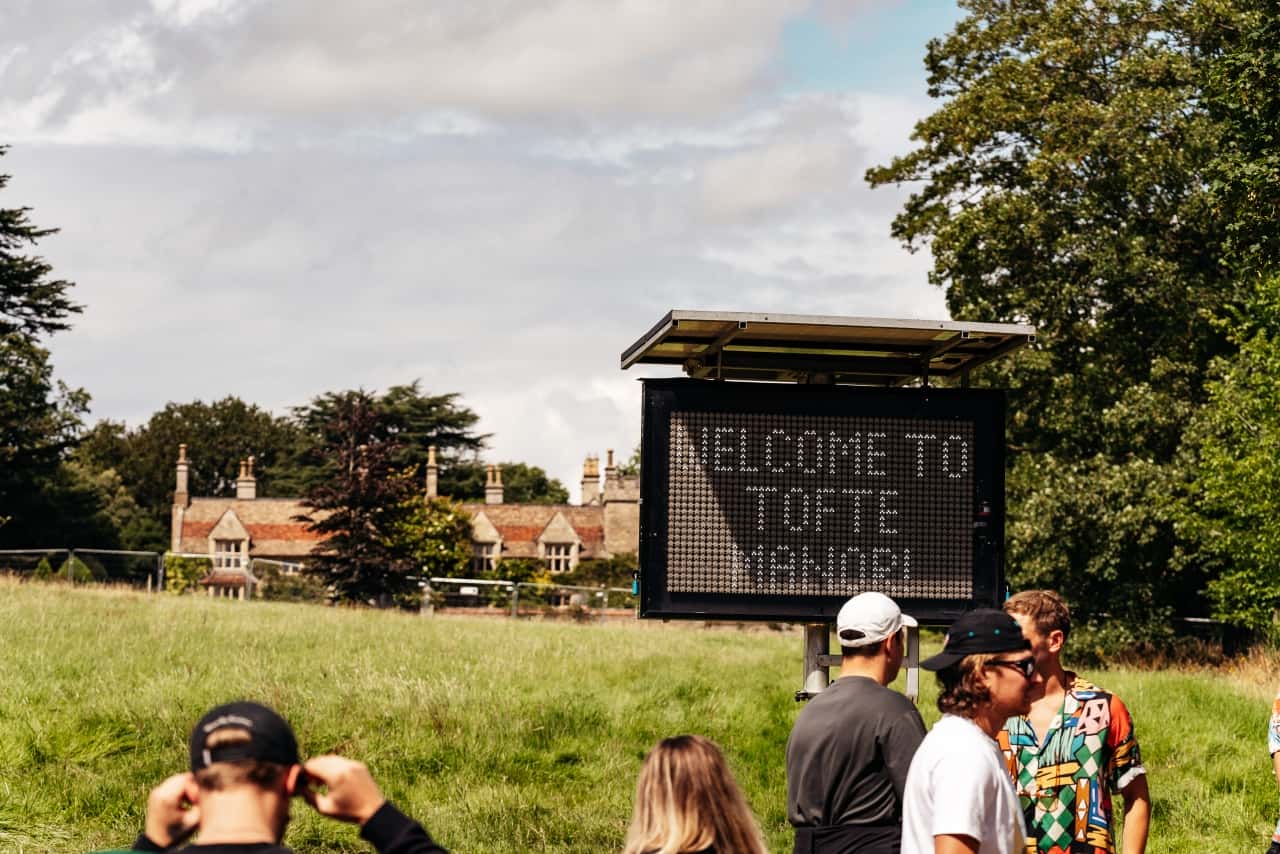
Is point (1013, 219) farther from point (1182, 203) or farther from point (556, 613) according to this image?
point (556, 613)

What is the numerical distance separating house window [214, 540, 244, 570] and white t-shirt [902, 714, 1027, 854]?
93555 mm

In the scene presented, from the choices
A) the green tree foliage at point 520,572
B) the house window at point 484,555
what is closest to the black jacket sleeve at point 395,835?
the green tree foliage at point 520,572

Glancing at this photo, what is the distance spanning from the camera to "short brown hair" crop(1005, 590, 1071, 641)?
5973 millimetres

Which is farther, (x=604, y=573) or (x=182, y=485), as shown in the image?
(x=182, y=485)

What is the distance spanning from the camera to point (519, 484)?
12144 centimetres

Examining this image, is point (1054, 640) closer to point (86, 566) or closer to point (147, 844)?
point (147, 844)

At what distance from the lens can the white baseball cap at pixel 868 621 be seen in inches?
211

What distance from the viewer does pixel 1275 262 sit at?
2520cm

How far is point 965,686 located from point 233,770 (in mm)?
2460

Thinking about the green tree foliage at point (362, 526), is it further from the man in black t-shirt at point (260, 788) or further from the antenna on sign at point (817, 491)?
the man in black t-shirt at point (260, 788)

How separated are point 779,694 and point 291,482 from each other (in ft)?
297

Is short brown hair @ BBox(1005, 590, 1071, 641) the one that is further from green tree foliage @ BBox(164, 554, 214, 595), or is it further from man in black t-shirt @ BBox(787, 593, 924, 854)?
green tree foliage @ BBox(164, 554, 214, 595)

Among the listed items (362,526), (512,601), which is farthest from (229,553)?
(512,601)

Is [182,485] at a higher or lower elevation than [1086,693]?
higher
